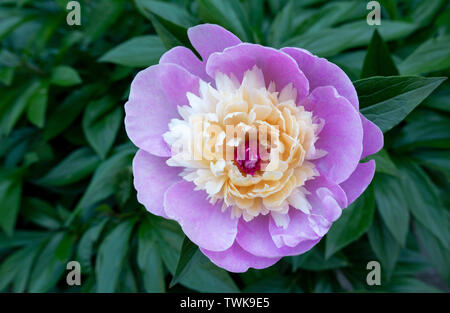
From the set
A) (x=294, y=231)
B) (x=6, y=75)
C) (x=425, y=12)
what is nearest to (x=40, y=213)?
(x=6, y=75)

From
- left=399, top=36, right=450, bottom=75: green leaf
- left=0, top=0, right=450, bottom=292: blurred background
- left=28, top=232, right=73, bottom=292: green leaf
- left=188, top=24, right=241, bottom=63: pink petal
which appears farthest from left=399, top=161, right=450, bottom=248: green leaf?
left=28, top=232, right=73, bottom=292: green leaf

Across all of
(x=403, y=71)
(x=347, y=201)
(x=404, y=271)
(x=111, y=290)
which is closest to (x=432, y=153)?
(x=403, y=71)

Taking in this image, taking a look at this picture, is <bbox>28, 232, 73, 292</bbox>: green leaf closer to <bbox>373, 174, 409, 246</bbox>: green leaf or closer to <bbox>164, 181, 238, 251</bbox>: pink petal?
<bbox>164, 181, 238, 251</bbox>: pink petal

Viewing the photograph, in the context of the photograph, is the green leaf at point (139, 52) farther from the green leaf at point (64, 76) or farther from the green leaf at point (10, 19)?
the green leaf at point (10, 19)

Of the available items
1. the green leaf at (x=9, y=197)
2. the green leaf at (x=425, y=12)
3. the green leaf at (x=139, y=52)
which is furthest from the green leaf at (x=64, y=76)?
the green leaf at (x=425, y=12)

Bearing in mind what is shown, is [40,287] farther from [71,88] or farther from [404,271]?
[404,271]

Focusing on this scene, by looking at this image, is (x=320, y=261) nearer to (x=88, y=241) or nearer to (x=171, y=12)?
(x=88, y=241)
